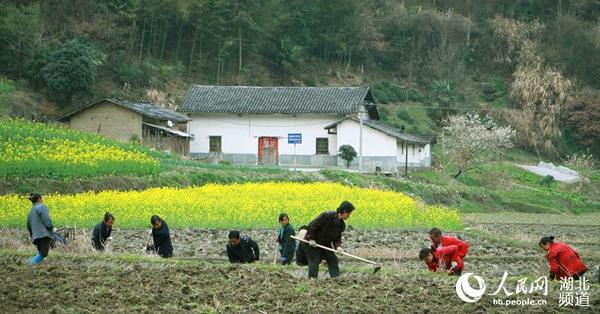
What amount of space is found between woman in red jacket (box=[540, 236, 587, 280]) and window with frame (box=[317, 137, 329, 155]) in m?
37.7

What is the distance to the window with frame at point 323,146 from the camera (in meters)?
52.3

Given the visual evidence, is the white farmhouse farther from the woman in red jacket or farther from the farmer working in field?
the woman in red jacket

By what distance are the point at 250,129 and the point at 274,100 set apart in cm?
192

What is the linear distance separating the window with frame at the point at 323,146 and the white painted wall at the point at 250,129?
0.25 meters

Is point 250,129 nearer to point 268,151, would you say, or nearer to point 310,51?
point 268,151

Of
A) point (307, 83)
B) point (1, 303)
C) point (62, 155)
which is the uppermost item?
point (307, 83)

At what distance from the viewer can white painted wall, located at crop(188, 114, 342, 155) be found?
52.8 m

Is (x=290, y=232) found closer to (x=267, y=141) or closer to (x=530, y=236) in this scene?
(x=530, y=236)

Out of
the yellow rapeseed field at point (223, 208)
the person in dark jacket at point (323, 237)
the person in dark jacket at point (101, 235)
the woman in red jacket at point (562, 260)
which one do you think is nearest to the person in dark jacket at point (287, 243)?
the person in dark jacket at point (323, 237)

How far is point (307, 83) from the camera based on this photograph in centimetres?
6594

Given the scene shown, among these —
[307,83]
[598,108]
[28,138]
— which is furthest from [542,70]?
[28,138]

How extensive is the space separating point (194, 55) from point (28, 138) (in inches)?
1173

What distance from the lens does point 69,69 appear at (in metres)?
49.9

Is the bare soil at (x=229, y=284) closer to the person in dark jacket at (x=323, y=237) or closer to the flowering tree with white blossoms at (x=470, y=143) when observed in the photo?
the person in dark jacket at (x=323, y=237)
